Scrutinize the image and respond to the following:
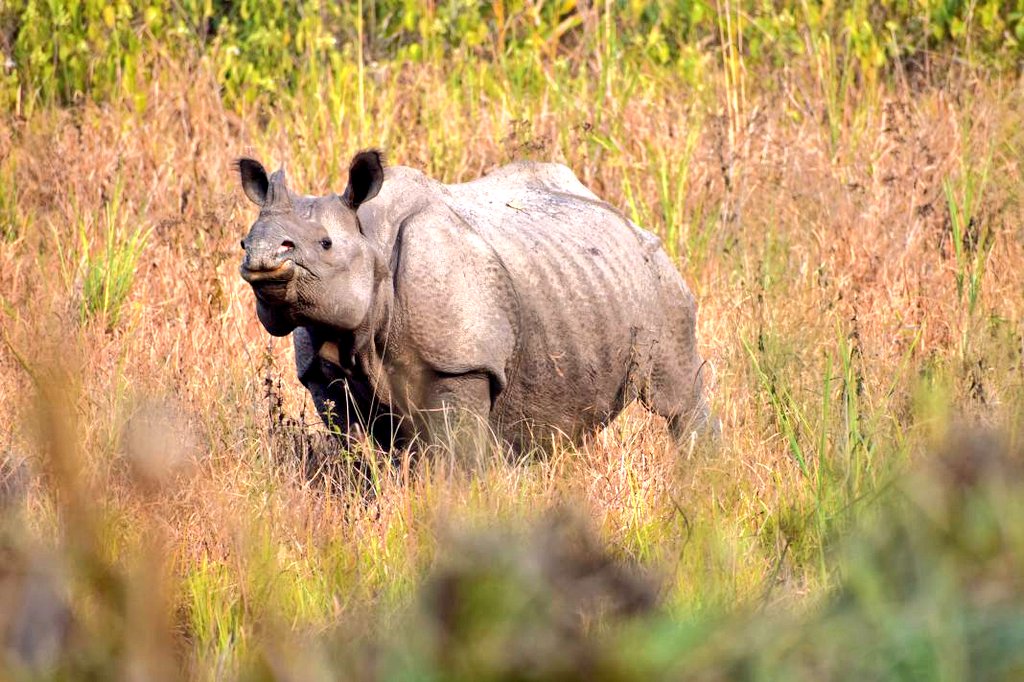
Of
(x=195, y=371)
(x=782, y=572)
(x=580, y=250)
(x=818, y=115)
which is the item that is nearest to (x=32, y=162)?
(x=195, y=371)

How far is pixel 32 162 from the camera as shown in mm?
7617

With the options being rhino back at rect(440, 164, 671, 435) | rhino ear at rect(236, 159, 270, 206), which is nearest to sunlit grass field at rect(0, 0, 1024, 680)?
rhino back at rect(440, 164, 671, 435)

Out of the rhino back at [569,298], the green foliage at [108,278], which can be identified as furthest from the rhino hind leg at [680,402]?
the green foliage at [108,278]

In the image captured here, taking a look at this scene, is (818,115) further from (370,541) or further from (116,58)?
(370,541)

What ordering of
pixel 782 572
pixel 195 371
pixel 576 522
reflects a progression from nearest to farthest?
pixel 576 522 < pixel 782 572 < pixel 195 371

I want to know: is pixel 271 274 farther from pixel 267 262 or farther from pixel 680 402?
pixel 680 402

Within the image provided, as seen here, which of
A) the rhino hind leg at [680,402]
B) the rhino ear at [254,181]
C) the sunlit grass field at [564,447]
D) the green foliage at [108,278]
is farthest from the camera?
the green foliage at [108,278]

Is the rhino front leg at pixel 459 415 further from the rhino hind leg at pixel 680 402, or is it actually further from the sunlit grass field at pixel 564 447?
the rhino hind leg at pixel 680 402

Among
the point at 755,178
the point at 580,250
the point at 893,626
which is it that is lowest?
the point at 755,178

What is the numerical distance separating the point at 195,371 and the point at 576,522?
4557 millimetres

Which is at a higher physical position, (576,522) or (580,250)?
(576,522)

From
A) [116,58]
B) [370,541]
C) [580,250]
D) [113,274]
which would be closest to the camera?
[370,541]

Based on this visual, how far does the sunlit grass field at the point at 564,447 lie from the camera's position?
140 centimetres

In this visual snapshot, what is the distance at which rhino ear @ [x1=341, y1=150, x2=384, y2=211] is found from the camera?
458cm
